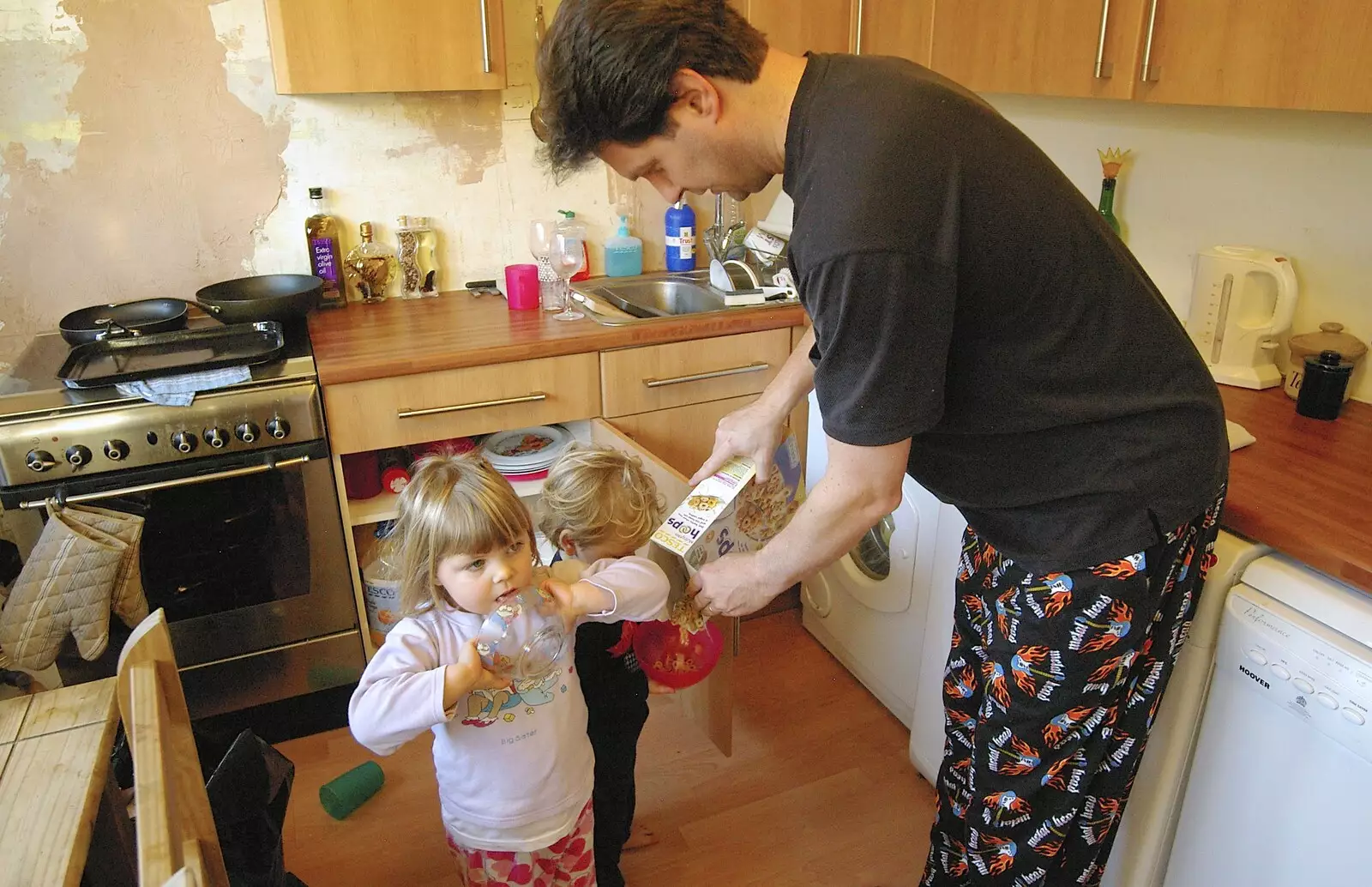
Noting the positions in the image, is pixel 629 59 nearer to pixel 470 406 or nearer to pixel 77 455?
pixel 470 406

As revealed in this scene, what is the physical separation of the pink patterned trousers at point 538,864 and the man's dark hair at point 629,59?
3.22 ft

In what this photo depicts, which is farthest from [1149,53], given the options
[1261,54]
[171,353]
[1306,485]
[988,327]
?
[171,353]

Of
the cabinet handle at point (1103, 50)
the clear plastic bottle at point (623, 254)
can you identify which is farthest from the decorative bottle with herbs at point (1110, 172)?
the clear plastic bottle at point (623, 254)

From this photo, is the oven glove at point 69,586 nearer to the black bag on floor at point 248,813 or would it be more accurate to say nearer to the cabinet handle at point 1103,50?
the black bag on floor at point 248,813

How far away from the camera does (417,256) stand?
2475mm

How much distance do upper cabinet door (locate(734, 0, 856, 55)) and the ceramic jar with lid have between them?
118 centimetres

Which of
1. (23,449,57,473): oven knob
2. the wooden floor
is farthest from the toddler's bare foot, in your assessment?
(23,449,57,473): oven knob

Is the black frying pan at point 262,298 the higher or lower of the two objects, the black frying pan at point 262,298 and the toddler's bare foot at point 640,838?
the higher

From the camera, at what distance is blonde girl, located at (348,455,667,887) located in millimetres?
1182

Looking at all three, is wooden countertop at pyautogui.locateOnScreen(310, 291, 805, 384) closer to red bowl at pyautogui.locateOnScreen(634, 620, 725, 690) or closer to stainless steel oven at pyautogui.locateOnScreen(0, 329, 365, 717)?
stainless steel oven at pyautogui.locateOnScreen(0, 329, 365, 717)

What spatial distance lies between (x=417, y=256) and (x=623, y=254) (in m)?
0.54

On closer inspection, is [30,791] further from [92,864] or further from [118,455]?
[118,455]

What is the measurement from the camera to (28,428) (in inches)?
69.2

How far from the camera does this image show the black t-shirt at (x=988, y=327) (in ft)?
3.31
